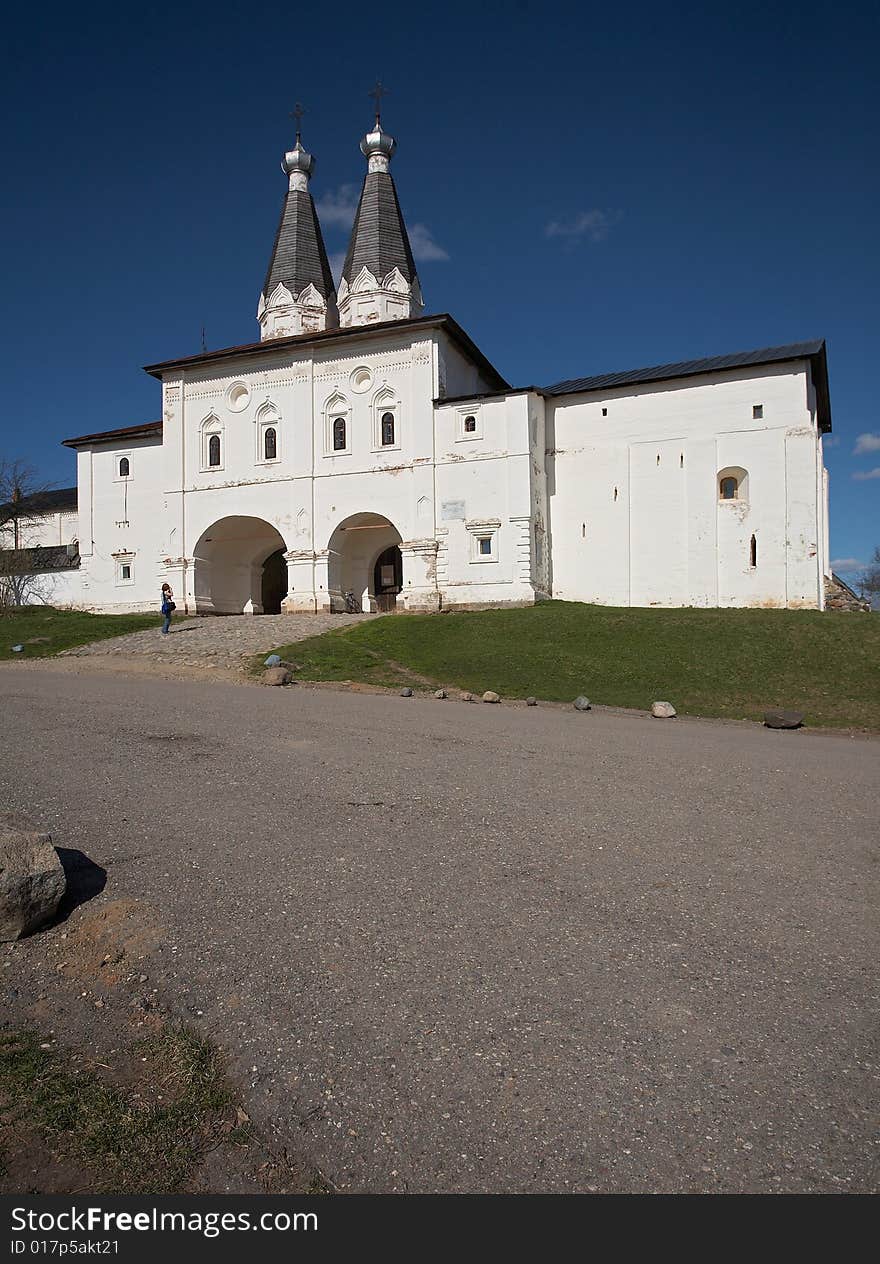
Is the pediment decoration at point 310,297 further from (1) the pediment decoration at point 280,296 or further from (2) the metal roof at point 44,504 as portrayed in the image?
(2) the metal roof at point 44,504

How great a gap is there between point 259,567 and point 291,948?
33.6 m

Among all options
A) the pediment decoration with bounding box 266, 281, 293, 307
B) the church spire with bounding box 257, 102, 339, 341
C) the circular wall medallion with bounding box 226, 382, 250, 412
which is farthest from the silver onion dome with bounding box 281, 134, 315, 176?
the circular wall medallion with bounding box 226, 382, 250, 412

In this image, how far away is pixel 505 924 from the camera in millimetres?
4383

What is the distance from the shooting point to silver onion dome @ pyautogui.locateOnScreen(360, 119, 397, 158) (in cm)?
3819

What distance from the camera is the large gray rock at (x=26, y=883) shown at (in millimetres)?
4191

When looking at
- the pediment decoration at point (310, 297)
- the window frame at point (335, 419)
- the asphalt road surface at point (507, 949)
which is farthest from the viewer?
the pediment decoration at point (310, 297)

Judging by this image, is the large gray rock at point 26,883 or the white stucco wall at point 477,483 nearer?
the large gray rock at point 26,883

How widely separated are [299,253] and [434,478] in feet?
50.8

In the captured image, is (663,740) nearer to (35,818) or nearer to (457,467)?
(35,818)

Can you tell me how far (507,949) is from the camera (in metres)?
4.10

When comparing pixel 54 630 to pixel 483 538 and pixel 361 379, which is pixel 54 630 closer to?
pixel 361 379

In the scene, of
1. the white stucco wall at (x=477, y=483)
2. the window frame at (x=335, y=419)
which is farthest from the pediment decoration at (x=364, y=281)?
the window frame at (x=335, y=419)

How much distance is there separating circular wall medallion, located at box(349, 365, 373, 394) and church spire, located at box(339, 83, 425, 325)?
5171mm

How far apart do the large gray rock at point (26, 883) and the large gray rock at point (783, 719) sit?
1221 cm
